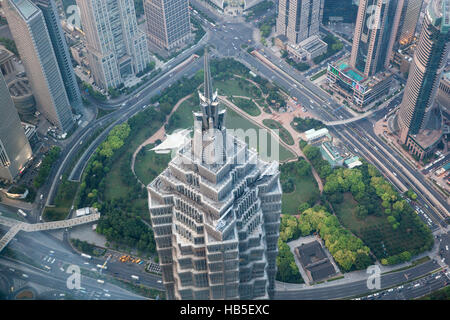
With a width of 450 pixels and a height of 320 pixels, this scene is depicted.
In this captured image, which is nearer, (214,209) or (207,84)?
(207,84)

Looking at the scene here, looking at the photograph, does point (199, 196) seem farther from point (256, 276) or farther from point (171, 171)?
point (256, 276)

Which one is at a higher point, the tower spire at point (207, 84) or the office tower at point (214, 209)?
the tower spire at point (207, 84)

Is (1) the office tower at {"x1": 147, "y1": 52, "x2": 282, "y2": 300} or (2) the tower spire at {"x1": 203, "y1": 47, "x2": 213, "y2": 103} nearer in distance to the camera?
(2) the tower spire at {"x1": 203, "y1": 47, "x2": 213, "y2": 103}

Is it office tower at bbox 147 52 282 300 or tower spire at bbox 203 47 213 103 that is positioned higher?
tower spire at bbox 203 47 213 103

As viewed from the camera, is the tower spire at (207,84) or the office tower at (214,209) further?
the office tower at (214,209)

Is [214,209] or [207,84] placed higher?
[207,84]

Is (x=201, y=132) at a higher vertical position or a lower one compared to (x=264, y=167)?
higher
